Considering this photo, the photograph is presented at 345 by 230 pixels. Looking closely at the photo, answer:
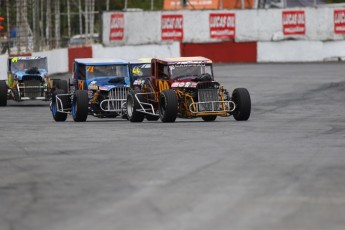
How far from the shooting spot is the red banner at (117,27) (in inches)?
2299

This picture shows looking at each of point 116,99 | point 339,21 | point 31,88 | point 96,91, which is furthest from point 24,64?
point 339,21

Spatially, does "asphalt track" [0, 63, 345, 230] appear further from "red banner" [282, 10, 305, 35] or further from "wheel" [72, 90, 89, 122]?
"red banner" [282, 10, 305, 35]

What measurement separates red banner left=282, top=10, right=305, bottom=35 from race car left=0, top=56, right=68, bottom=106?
26.2 metres

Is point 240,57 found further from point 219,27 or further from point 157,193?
point 157,193

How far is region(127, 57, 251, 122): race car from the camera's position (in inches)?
897

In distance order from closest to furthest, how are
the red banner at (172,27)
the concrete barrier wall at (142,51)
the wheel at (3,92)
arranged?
the wheel at (3,92) < the concrete barrier wall at (142,51) < the red banner at (172,27)

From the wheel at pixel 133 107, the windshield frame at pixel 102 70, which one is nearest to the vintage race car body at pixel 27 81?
the windshield frame at pixel 102 70

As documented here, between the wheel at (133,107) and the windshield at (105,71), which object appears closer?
the wheel at (133,107)

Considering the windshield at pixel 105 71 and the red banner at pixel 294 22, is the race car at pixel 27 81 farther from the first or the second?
the red banner at pixel 294 22

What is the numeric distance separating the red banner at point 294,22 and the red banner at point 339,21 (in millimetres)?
1764

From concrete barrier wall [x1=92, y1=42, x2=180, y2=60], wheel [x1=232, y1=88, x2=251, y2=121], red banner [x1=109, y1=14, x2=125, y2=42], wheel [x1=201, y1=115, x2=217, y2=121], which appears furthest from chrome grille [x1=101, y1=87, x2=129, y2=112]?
red banner [x1=109, y1=14, x2=125, y2=42]

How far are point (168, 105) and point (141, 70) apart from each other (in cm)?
388

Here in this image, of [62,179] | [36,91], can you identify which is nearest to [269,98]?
[36,91]

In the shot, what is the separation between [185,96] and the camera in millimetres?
22953
